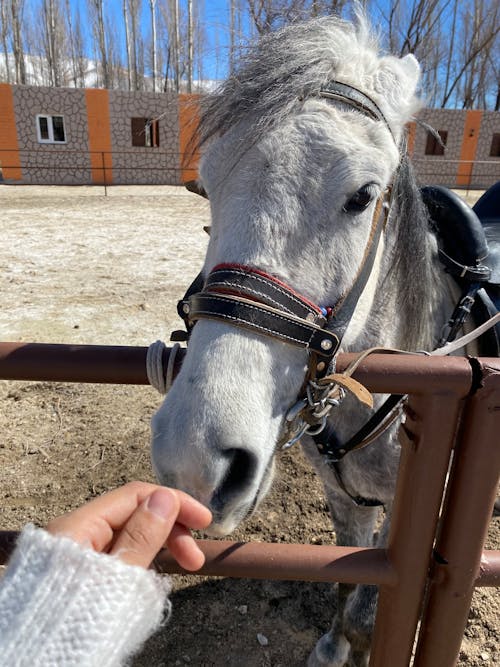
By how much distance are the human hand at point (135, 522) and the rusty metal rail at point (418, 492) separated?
308 millimetres

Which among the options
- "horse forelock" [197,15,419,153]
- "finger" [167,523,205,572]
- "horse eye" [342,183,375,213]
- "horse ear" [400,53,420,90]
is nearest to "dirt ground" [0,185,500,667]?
"finger" [167,523,205,572]

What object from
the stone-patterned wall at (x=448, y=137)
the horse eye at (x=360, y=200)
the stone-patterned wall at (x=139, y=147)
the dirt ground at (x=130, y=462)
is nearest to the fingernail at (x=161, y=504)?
the horse eye at (x=360, y=200)

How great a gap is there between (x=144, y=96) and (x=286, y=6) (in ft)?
64.4

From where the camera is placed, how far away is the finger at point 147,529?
0.64m

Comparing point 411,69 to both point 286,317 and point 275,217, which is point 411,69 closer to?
point 275,217

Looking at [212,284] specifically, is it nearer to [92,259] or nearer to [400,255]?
[400,255]

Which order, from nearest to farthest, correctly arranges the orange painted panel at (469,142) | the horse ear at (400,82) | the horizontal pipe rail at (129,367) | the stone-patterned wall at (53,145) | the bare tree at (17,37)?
the horizontal pipe rail at (129,367) → the horse ear at (400,82) → the stone-patterned wall at (53,145) → the orange painted panel at (469,142) → the bare tree at (17,37)

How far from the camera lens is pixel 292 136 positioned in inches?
49.8

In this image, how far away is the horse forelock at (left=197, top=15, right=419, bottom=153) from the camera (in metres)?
1.35

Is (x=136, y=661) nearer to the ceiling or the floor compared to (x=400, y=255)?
nearer to the floor

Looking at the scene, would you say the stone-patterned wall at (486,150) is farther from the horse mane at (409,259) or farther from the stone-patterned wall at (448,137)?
the horse mane at (409,259)

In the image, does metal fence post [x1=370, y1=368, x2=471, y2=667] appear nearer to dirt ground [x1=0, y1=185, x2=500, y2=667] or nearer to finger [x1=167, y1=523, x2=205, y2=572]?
finger [x1=167, y1=523, x2=205, y2=572]

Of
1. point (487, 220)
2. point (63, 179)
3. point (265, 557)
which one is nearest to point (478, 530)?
point (265, 557)

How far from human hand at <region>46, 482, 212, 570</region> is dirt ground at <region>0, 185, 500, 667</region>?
168 centimetres
